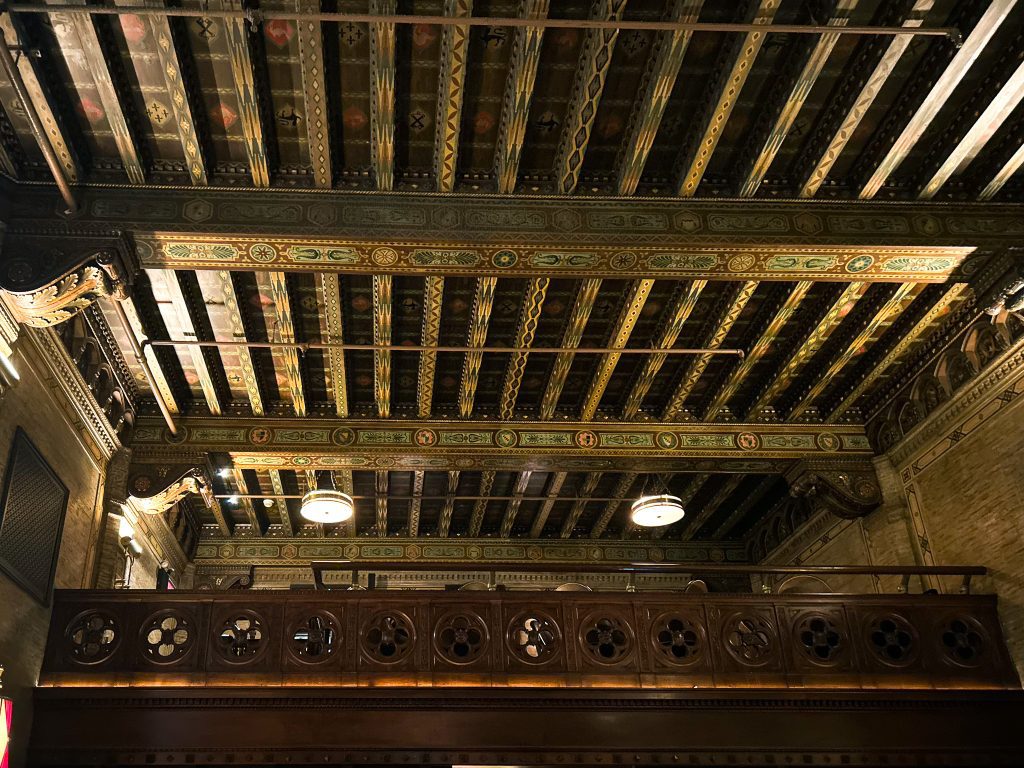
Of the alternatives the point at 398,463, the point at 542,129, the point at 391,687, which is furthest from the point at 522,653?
the point at 542,129

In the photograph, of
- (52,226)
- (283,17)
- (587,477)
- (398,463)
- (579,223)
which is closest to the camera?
(283,17)

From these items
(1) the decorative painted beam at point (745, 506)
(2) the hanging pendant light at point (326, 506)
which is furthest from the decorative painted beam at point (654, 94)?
(1) the decorative painted beam at point (745, 506)

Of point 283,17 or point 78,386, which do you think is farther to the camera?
point 78,386

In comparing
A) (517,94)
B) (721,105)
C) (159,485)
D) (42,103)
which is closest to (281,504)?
(159,485)

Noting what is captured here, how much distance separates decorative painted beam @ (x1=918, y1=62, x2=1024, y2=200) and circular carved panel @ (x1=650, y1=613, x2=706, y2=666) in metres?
4.08

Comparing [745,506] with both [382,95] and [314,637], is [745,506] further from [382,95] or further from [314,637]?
[382,95]

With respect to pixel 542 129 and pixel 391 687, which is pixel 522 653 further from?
pixel 542 129

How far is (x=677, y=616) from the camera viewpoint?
7566mm

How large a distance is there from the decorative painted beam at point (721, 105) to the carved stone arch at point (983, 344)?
322cm

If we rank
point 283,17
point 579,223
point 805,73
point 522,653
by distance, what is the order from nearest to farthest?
point 283,17 → point 805,73 → point 579,223 → point 522,653

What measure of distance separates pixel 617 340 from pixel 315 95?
12.3ft

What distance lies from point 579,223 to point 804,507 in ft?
20.7

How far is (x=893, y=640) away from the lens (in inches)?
299

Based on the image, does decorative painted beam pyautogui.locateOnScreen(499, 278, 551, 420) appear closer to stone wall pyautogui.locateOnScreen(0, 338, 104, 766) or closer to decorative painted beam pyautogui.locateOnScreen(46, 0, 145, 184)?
decorative painted beam pyautogui.locateOnScreen(46, 0, 145, 184)
